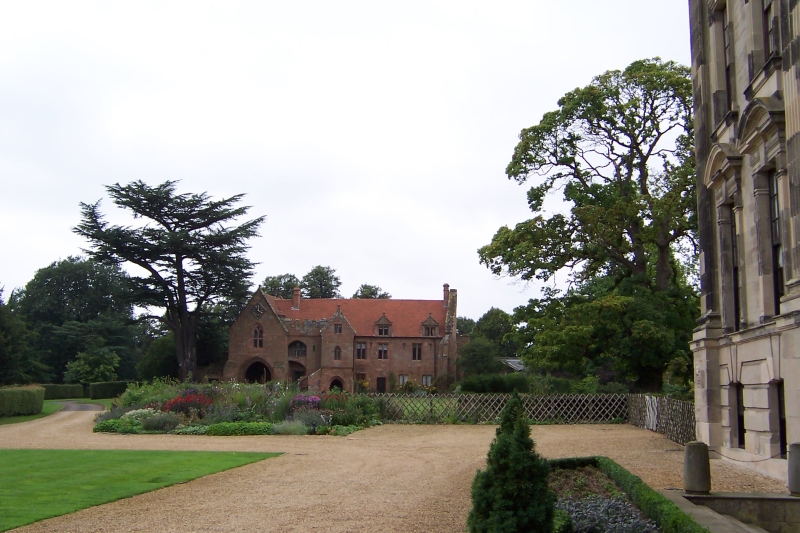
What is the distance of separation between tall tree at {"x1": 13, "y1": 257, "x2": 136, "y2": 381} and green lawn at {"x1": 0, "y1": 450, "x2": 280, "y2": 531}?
197 feet

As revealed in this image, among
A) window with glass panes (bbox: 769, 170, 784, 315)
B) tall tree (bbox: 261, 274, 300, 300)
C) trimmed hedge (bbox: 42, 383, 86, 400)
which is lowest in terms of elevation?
trimmed hedge (bbox: 42, 383, 86, 400)

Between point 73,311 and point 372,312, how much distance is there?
138 ft

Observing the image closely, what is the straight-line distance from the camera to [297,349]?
63.1 meters

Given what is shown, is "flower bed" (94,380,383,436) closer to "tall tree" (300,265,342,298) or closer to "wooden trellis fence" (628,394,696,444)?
"wooden trellis fence" (628,394,696,444)

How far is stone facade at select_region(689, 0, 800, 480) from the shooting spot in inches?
532

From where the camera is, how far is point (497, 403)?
3178cm

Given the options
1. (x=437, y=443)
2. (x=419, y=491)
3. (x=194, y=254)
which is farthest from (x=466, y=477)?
(x=194, y=254)

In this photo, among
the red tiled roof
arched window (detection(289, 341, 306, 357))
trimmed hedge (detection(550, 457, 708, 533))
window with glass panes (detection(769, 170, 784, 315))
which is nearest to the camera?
trimmed hedge (detection(550, 457, 708, 533))

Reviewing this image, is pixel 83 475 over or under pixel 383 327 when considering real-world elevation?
under

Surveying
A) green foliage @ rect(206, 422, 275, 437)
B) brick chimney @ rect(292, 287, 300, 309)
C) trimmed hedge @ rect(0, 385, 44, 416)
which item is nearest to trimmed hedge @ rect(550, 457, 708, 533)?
green foliage @ rect(206, 422, 275, 437)

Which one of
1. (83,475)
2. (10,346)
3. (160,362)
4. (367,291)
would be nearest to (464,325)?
(367,291)

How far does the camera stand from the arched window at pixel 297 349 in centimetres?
6297

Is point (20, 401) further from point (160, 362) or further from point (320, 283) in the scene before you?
point (320, 283)

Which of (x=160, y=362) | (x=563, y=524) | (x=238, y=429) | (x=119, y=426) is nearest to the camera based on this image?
(x=563, y=524)
